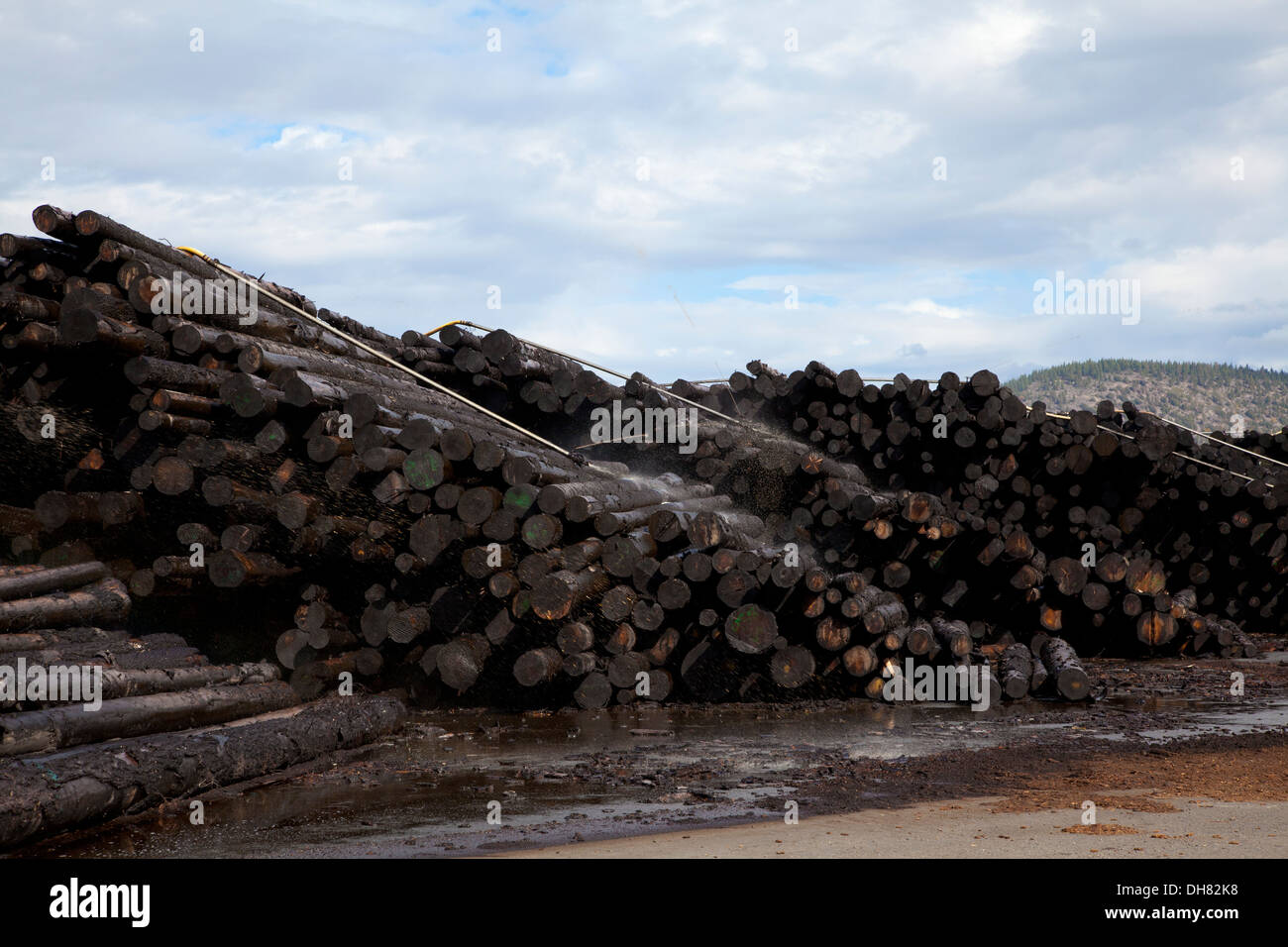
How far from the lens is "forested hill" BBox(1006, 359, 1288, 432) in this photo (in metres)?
78.8

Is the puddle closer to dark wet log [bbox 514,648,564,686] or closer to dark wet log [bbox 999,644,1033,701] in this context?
dark wet log [bbox 999,644,1033,701]

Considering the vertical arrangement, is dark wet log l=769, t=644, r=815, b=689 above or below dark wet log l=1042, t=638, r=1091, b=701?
above

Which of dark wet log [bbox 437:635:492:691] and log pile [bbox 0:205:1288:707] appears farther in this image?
dark wet log [bbox 437:635:492:691]

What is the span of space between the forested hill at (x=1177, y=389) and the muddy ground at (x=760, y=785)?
247 ft

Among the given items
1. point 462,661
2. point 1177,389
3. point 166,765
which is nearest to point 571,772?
point 462,661

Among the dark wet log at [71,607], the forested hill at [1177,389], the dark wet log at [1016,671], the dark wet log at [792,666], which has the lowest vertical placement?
the dark wet log at [1016,671]

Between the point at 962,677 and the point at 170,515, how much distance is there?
23.3 ft

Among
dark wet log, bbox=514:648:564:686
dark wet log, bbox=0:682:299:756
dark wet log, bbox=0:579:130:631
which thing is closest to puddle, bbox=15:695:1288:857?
dark wet log, bbox=514:648:564:686

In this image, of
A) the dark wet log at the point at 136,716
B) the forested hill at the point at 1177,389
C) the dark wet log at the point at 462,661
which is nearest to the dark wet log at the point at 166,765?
the dark wet log at the point at 136,716

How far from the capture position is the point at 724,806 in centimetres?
578

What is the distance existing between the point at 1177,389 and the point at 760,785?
87.3 metres

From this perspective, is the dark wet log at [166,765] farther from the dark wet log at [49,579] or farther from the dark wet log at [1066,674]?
the dark wet log at [1066,674]

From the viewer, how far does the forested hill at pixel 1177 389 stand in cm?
7875

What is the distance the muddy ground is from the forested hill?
247 ft
